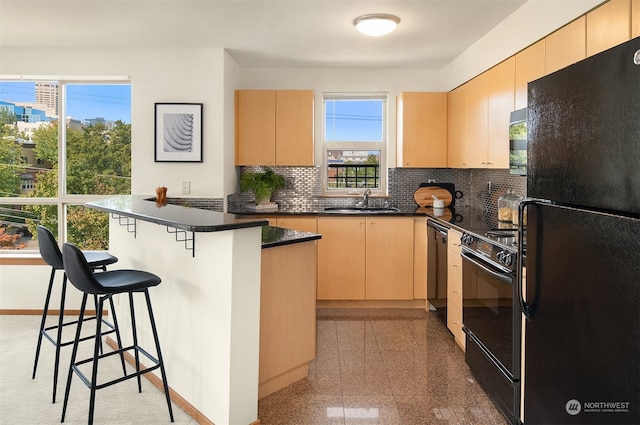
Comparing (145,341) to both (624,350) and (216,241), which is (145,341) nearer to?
(216,241)

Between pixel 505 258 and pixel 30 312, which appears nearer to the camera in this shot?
pixel 505 258

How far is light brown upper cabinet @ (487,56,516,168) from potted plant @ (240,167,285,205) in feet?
7.58

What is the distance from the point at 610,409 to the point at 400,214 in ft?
11.8

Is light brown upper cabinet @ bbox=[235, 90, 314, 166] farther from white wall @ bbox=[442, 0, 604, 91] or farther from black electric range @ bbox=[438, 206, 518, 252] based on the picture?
black electric range @ bbox=[438, 206, 518, 252]

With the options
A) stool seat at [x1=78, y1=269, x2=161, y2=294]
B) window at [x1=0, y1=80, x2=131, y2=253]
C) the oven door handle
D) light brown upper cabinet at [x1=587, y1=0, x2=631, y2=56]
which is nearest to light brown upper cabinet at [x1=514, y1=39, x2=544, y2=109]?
light brown upper cabinet at [x1=587, y1=0, x2=631, y2=56]

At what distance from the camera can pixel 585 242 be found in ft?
4.63

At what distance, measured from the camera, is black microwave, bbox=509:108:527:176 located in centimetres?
320

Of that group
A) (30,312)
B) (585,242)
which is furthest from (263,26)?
(30,312)

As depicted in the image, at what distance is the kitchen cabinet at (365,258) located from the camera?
16.1ft

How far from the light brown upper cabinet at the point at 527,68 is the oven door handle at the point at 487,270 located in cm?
106

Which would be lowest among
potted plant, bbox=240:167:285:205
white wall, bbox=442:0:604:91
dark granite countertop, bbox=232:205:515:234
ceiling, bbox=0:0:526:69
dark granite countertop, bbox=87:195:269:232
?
dark granite countertop, bbox=232:205:515:234

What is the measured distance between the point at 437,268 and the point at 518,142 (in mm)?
1508

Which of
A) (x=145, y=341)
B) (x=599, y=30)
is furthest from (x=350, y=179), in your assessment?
(x=599, y=30)

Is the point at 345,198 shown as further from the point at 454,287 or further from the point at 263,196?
the point at 454,287
